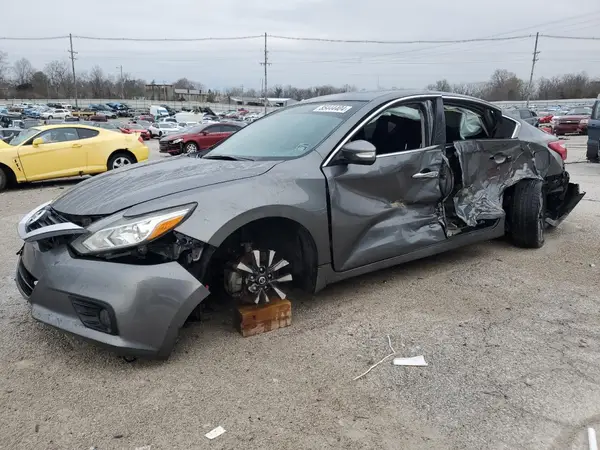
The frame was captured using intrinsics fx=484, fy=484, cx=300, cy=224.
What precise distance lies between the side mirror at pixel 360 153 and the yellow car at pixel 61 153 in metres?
8.71

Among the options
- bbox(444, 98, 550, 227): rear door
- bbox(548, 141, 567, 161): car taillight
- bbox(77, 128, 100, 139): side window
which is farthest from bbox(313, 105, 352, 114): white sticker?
bbox(77, 128, 100, 139): side window

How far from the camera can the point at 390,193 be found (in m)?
3.77

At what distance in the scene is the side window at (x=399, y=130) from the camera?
13.2 feet

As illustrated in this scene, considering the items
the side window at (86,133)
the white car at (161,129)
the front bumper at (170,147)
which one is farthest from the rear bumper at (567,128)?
the side window at (86,133)

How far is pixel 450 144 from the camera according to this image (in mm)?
4418

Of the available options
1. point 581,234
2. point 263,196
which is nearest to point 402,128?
point 263,196

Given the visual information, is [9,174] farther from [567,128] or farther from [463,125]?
[567,128]

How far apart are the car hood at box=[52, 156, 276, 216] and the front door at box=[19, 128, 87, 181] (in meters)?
7.91

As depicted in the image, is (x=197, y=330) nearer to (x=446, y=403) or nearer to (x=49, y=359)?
(x=49, y=359)

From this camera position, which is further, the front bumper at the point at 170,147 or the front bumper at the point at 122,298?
the front bumper at the point at 170,147

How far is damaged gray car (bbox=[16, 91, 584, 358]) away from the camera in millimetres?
2672

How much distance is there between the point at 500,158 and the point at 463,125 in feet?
1.59

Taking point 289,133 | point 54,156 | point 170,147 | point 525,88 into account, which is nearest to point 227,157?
point 289,133

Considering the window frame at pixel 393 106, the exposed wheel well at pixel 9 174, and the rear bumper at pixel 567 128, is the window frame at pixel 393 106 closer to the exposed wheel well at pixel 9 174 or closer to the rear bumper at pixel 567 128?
the exposed wheel well at pixel 9 174
